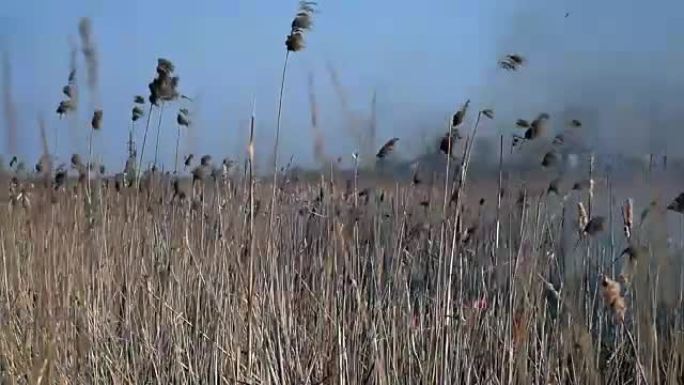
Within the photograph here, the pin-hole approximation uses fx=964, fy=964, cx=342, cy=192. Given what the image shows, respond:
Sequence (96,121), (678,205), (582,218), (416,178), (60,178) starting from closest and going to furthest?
(678,205)
(582,218)
(416,178)
(96,121)
(60,178)

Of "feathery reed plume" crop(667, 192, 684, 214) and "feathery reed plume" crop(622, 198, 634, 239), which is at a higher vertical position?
"feathery reed plume" crop(667, 192, 684, 214)

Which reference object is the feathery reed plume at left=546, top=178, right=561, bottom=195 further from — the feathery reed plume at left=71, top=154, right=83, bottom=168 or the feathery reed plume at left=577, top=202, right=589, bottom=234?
the feathery reed plume at left=71, top=154, right=83, bottom=168

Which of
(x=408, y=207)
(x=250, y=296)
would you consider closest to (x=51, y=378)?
(x=250, y=296)

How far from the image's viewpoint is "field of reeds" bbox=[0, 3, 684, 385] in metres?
1.89

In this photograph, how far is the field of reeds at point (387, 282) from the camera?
1.89 metres

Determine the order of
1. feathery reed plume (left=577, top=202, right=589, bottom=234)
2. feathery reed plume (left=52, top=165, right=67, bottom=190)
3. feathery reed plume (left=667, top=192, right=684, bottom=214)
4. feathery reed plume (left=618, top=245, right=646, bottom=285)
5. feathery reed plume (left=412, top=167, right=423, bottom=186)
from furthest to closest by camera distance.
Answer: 1. feathery reed plume (left=52, top=165, right=67, bottom=190)
2. feathery reed plume (left=412, top=167, right=423, bottom=186)
3. feathery reed plume (left=577, top=202, right=589, bottom=234)
4. feathery reed plume (left=618, top=245, right=646, bottom=285)
5. feathery reed plume (left=667, top=192, right=684, bottom=214)

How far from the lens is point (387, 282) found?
83.4 inches

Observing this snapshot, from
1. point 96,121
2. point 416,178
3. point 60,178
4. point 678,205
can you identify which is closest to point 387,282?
A: point 416,178

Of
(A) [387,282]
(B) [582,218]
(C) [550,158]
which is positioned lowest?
(A) [387,282]

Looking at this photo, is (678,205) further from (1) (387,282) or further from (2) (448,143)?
(1) (387,282)

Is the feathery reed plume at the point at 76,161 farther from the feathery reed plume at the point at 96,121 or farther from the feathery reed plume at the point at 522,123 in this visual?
the feathery reed plume at the point at 522,123

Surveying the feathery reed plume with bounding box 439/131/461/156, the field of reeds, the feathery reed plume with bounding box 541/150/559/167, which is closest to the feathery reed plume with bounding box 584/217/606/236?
the field of reeds

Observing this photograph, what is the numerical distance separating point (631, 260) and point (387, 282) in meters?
0.55

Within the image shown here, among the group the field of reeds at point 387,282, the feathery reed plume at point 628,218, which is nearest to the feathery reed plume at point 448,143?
the field of reeds at point 387,282
